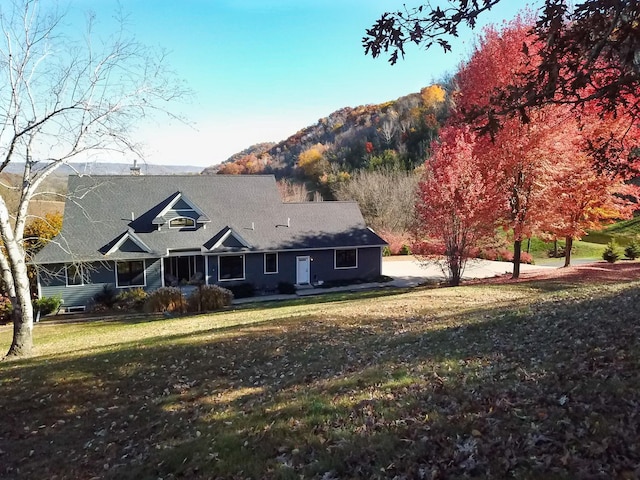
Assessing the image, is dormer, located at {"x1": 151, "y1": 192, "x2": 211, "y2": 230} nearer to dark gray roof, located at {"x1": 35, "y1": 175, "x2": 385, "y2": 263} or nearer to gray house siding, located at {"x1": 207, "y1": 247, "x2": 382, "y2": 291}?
dark gray roof, located at {"x1": 35, "y1": 175, "x2": 385, "y2": 263}

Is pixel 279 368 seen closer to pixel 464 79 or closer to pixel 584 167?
pixel 464 79

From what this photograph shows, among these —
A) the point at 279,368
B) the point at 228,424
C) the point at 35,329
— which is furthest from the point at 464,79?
the point at 35,329

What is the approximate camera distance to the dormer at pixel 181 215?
27141 millimetres

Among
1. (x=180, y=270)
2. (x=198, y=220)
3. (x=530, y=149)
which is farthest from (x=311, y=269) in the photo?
(x=530, y=149)

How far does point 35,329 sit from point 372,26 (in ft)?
64.9

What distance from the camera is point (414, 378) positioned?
21.4 feet

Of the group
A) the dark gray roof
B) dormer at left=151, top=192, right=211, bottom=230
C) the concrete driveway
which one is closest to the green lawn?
the dark gray roof

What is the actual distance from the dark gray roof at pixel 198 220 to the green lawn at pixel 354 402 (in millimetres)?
15069

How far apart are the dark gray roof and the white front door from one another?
970 mm

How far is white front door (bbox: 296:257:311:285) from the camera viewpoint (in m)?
28.4

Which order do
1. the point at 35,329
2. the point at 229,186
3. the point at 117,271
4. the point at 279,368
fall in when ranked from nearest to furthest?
the point at 279,368, the point at 35,329, the point at 117,271, the point at 229,186

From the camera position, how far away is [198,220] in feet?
90.6

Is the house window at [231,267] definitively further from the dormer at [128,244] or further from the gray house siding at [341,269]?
the dormer at [128,244]

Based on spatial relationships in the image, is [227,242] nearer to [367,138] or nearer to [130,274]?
[130,274]
